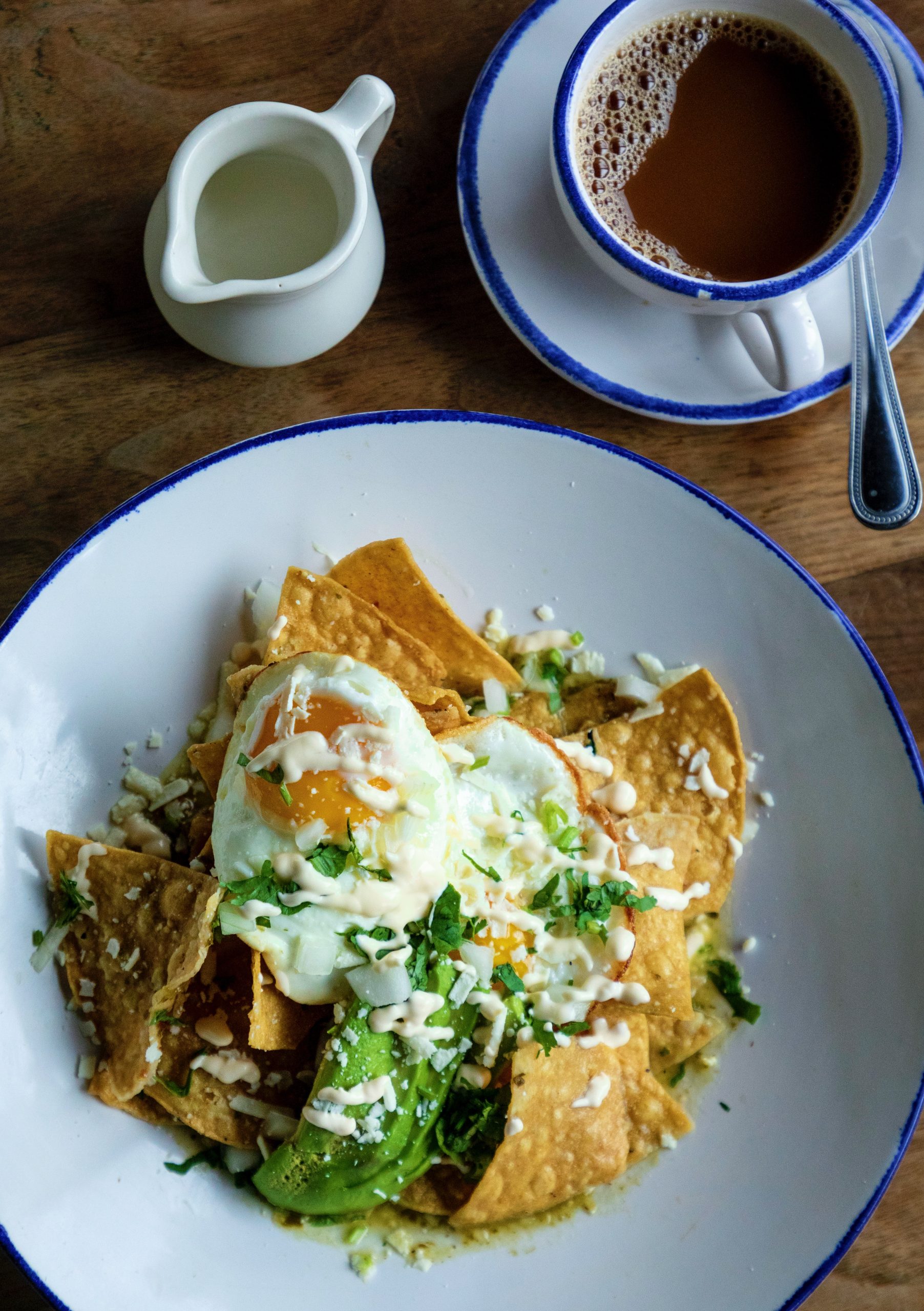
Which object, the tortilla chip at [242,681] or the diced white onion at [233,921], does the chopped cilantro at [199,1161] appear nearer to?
the diced white onion at [233,921]

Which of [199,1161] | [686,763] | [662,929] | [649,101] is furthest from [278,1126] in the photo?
[649,101]

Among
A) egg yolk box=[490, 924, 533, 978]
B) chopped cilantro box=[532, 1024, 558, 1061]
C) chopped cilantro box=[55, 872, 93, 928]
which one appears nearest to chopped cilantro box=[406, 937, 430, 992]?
egg yolk box=[490, 924, 533, 978]

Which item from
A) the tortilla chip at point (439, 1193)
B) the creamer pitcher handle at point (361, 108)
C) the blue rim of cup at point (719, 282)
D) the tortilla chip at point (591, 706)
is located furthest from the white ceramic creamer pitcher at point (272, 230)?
the tortilla chip at point (439, 1193)

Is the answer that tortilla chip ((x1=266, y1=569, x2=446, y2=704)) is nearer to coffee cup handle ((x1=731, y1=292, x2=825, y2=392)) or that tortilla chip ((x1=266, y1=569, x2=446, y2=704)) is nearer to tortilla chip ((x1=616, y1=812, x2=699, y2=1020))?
tortilla chip ((x1=616, y1=812, x2=699, y2=1020))

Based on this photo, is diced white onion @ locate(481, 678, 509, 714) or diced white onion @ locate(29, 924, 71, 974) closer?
diced white onion @ locate(29, 924, 71, 974)

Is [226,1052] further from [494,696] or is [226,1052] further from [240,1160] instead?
[494,696]

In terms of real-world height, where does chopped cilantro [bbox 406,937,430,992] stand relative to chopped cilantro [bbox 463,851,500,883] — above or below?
below
